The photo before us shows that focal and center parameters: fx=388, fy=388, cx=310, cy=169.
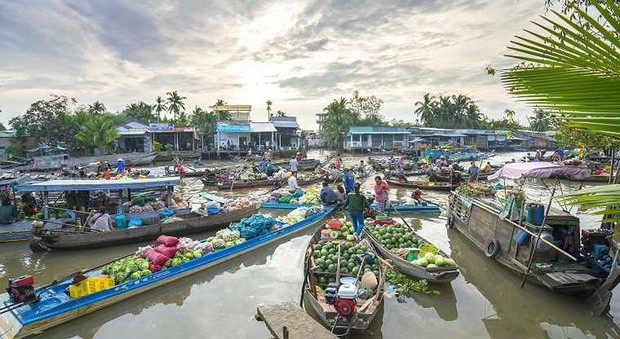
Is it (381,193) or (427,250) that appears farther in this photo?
(381,193)

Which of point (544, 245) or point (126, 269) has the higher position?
point (544, 245)

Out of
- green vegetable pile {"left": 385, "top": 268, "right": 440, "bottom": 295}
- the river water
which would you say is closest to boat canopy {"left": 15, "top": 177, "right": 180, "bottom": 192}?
the river water

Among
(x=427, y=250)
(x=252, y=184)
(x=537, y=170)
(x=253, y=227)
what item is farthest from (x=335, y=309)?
(x=252, y=184)

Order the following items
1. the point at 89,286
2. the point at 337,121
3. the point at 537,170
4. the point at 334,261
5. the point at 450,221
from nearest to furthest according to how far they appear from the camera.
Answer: the point at 89,286 → the point at 334,261 → the point at 537,170 → the point at 450,221 → the point at 337,121

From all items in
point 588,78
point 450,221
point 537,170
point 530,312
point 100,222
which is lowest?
point 530,312

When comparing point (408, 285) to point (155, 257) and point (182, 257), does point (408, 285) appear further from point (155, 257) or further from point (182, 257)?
point (155, 257)

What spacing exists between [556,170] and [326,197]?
7478mm

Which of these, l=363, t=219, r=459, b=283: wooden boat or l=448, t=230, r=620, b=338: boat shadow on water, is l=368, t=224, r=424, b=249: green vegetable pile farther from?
l=448, t=230, r=620, b=338: boat shadow on water

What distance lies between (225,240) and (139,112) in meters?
52.4

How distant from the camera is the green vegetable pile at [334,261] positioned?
7.48 meters

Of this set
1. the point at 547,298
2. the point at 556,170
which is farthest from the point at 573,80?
the point at 556,170

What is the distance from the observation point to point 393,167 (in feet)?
95.9

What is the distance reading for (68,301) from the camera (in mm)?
6934

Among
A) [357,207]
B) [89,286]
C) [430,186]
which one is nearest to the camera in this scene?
[89,286]
